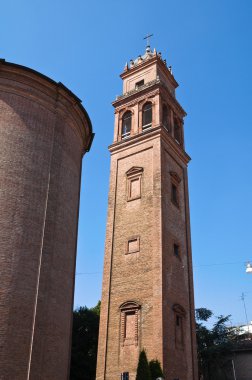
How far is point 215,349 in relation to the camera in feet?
97.2

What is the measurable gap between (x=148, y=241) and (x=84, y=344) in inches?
452

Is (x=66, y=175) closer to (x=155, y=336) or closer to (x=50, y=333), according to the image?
(x=50, y=333)

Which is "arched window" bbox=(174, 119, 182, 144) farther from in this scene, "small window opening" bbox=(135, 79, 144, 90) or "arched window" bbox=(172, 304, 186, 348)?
"arched window" bbox=(172, 304, 186, 348)

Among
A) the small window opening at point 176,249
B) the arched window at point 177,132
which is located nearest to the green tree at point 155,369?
the small window opening at point 176,249

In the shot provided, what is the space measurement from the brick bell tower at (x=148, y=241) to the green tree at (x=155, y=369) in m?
0.36

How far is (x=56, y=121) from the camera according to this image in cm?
1404

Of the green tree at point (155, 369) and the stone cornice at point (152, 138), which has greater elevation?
the stone cornice at point (152, 138)

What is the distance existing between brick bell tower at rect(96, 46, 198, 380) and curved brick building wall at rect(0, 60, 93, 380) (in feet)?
24.6

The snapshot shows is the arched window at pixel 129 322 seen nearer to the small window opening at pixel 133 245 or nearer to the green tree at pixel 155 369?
the green tree at pixel 155 369

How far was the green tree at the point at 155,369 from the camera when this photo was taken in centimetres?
1709

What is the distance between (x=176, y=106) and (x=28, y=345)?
20910 millimetres

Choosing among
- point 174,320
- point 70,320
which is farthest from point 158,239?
point 70,320

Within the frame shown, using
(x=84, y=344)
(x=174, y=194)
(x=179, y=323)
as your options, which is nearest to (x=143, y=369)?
(x=179, y=323)

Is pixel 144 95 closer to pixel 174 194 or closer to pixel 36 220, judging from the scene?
pixel 174 194
